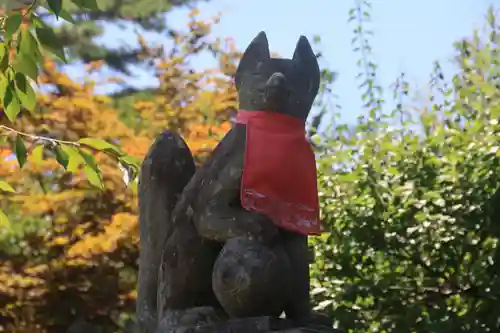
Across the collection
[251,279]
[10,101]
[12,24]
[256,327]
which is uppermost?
[12,24]

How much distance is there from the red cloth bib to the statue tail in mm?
242

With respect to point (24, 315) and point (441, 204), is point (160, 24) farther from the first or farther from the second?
point (441, 204)

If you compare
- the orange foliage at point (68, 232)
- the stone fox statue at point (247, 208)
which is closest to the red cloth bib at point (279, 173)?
the stone fox statue at point (247, 208)

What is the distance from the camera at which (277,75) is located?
2.03 metres

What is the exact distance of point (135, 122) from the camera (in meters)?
6.73

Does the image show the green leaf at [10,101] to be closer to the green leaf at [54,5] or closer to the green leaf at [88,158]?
the green leaf at [88,158]

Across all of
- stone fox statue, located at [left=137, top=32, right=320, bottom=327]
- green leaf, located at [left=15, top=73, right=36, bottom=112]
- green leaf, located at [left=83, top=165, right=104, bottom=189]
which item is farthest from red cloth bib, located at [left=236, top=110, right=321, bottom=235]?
green leaf, located at [left=15, top=73, right=36, bottom=112]

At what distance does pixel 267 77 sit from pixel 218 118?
4.34 metres

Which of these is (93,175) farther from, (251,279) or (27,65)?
(251,279)

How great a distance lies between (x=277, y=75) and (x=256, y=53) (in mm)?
154

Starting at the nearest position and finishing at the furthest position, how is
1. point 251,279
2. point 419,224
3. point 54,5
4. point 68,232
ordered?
point 54,5 < point 251,279 < point 419,224 < point 68,232

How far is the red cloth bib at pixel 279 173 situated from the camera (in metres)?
1.97

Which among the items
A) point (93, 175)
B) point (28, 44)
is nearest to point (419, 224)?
point (93, 175)

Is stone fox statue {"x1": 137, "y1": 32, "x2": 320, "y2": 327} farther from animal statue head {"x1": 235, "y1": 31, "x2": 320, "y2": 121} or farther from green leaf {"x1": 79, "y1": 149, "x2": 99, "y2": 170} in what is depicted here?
green leaf {"x1": 79, "y1": 149, "x2": 99, "y2": 170}
